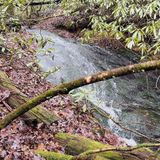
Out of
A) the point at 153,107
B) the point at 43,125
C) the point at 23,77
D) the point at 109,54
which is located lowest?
the point at 109,54

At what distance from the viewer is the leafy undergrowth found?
17.4 feet

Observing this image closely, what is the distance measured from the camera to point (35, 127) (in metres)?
6.30

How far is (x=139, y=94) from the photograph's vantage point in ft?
39.3

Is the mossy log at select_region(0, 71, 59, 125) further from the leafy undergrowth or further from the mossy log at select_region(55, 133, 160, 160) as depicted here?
the mossy log at select_region(55, 133, 160, 160)

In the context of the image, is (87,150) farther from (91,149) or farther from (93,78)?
(93,78)

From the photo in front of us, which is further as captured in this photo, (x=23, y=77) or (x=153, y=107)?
(x=153, y=107)

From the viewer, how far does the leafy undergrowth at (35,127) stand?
17.4ft

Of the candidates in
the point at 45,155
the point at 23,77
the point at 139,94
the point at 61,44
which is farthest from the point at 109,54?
the point at 45,155

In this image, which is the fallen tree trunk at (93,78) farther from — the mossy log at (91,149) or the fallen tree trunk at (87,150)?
the mossy log at (91,149)

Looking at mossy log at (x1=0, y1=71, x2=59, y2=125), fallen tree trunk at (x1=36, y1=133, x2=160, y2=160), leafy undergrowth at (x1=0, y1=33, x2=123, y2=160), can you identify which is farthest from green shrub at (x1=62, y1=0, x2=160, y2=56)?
mossy log at (x1=0, y1=71, x2=59, y2=125)

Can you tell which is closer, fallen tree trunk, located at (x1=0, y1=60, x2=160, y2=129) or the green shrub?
fallen tree trunk, located at (x1=0, y1=60, x2=160, y2=129)

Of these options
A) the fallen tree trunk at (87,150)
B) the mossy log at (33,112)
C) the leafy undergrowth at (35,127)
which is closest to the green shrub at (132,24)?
the leafy undergrowth at (35,127)

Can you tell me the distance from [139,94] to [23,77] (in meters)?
4.44

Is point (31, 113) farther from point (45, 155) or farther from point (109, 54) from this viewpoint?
point (109, 54)
